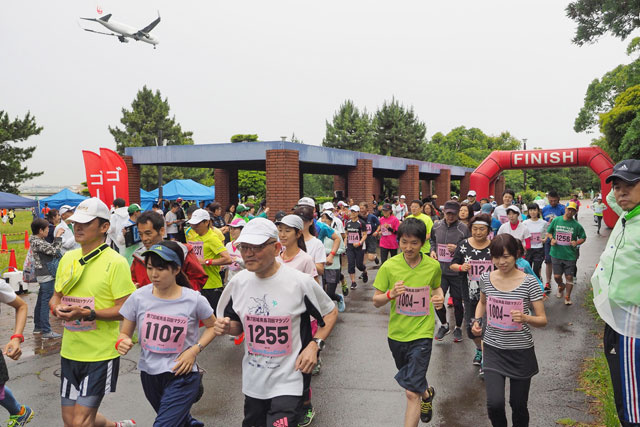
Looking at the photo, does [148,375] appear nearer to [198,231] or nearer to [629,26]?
[198,231]

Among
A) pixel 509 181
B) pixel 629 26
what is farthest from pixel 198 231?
pixel 509 181

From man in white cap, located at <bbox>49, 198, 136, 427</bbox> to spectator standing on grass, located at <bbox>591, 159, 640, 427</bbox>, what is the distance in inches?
131

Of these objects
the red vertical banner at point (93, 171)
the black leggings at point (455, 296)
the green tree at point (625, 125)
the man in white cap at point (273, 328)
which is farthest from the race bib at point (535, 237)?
the red vertical banner at point (93, 171)

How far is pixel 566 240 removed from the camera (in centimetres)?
920

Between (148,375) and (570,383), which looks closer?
(148,375)

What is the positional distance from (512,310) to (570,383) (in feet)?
7.78

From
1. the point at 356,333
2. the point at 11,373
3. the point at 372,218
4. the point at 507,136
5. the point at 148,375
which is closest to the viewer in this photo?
the point at 148,375

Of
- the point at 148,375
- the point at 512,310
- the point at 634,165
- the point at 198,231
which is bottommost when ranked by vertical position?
the point at 148,375

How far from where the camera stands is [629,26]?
1086cm

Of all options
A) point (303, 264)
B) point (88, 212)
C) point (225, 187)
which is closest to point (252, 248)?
point (88, 212)

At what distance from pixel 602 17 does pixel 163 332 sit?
12.3 meters

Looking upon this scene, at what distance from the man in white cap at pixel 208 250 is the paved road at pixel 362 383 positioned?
97cm

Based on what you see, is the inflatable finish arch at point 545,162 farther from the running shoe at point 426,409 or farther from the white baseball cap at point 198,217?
the running shoe at point 426,409

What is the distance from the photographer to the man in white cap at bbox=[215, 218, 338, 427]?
3.07 meters
